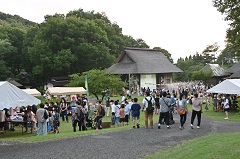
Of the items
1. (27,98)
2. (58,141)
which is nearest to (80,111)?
(27,98)

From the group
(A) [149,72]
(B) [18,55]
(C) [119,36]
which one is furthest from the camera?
(C) [119,36]

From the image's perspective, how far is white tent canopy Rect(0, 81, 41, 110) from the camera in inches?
495

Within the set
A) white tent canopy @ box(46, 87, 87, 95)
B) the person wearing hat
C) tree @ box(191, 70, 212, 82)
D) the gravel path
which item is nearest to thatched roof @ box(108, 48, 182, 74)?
tree @ box(191, 70, 212, 82)

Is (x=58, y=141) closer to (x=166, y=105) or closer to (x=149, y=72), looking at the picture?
(x=166, y=105)

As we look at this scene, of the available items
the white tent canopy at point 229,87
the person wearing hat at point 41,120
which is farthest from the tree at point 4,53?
the white tent canopy at point 229,87

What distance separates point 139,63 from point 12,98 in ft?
113

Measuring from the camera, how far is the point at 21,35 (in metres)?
50.5

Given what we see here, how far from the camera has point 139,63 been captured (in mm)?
46250

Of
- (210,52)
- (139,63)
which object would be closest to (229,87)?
(139,63)

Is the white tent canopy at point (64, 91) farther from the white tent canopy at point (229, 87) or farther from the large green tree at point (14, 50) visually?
the large green tree at point (14, 50)

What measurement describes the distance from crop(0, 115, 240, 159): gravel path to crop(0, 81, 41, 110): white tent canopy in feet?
8.26

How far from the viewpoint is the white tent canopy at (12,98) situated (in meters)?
12.6

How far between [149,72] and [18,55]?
22.8m

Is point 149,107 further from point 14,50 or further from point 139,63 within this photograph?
point 14,50
